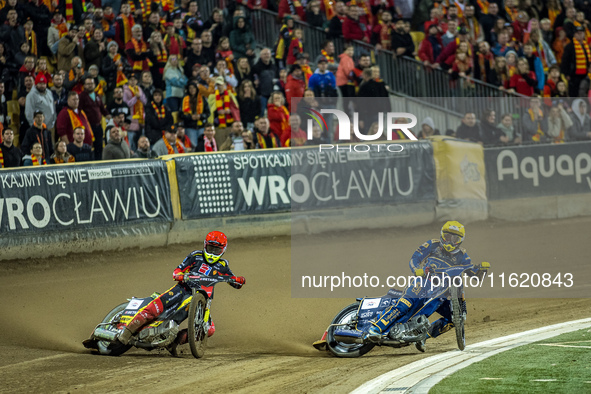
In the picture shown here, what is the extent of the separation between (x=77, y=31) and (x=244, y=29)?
3.71 meters

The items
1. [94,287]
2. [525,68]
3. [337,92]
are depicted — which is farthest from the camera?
[525,68]

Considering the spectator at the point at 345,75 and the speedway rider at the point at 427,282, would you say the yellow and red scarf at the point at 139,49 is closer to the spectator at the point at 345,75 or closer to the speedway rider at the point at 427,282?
the spectator at the point at 345,75

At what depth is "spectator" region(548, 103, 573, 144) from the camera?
734 inches

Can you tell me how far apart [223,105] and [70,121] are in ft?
10.3

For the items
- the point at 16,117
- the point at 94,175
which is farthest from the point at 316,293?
the point at 16,117

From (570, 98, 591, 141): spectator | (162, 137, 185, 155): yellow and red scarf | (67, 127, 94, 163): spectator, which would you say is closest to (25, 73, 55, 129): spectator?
(67, 127, 94, 163): spectator

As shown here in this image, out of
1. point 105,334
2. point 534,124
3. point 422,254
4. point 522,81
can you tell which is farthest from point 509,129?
point 105,334

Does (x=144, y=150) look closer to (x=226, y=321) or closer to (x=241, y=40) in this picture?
(x=241, y=40)

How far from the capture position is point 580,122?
1897 centimetres

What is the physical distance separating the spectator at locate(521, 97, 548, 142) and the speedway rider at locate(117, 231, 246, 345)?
9.43 metres

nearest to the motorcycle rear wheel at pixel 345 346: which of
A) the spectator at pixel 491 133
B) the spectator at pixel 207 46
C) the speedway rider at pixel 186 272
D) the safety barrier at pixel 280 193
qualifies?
the speedway rider at pixel 186 272

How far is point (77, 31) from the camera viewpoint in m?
17.6

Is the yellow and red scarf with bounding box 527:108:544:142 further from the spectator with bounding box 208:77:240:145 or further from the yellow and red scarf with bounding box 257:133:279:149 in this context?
the spectator with bounding box 208:77:240:145

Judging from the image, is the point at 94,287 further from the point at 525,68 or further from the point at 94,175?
the point at 525,68
